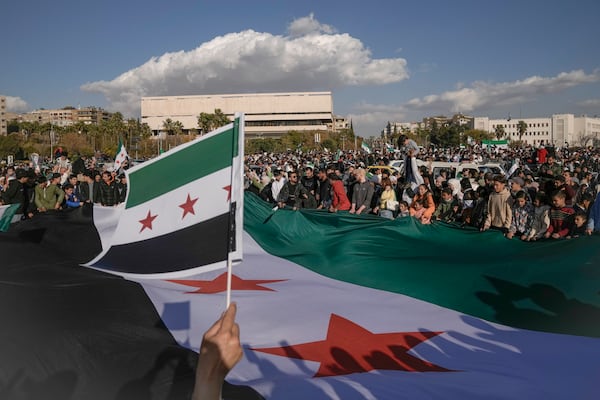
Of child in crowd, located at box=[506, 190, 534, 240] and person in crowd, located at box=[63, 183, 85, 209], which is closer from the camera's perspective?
child in crowd, located at box=[506, 190, 534, 240]

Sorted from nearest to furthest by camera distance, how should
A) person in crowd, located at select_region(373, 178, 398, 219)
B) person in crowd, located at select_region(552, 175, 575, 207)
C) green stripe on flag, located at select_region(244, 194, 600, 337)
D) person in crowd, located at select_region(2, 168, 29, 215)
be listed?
1. green stripe on flag, located at select_region(244, 194, 600, 337)
2. person in crowd, located at select_region(552, 175, 575, 207)
3. person in crowd, located at select_region(373, 178, 398, 219)
4. person in crowd, located at select_region(2, 168, 29, 215)

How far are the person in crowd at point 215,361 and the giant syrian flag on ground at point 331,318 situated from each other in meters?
1.65

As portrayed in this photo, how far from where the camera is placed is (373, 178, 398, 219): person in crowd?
32.5ft

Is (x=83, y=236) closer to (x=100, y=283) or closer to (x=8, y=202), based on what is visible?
(x=100, y=283)

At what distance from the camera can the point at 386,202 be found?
1005cm

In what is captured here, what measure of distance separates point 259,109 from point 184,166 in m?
134

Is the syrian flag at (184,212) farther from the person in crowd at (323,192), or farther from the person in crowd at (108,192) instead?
the person in crowd at (108,192)

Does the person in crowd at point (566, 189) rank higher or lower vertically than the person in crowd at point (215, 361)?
higher

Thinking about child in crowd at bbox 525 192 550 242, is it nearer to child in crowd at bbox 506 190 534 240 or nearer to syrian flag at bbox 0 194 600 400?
child in crowd at bbox 506 190 534 240

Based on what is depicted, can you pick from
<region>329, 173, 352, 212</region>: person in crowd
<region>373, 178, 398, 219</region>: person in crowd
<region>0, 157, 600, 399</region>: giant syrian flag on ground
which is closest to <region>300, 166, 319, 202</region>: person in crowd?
<region>329, 173, 352, 212</region>: person in crowd

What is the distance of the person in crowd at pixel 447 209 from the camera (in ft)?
29.5

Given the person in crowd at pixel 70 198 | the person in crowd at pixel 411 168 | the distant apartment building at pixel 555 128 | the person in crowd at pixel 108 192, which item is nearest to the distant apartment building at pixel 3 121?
the distant apartment building at pixel 555 128

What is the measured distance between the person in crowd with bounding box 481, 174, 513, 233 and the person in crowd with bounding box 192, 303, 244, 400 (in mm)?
6268

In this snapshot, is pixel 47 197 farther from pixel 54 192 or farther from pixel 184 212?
pixel 184 212
